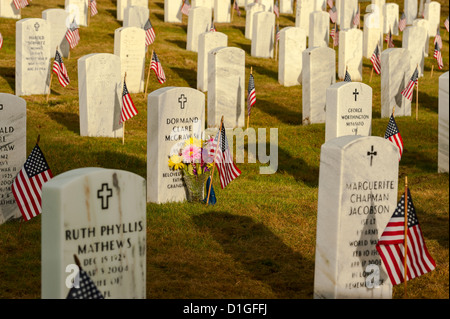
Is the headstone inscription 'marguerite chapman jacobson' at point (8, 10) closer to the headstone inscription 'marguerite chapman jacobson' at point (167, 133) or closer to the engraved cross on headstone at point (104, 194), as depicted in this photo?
the headstone inscription 'marguerite chapman jacobson' at point (167, 133)

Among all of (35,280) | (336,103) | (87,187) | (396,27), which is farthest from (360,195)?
(396,27)

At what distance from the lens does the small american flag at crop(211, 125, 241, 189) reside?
1190 cm

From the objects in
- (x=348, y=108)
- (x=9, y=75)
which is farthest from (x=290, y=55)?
(x=348, y=108)

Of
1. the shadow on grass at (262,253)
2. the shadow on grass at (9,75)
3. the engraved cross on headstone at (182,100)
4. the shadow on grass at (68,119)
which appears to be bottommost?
the shadow on grass at (68,119)

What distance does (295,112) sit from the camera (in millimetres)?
20969

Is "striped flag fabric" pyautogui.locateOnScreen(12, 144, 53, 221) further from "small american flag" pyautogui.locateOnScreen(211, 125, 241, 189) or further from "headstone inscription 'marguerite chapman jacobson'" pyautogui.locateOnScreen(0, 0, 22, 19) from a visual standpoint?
"headstone inscription 'marguerite chapman jacobson'" pyautogui.locateOnScreen(0, 0, 22, 19)

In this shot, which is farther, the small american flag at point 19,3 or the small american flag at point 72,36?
the small american flag at point 19,3

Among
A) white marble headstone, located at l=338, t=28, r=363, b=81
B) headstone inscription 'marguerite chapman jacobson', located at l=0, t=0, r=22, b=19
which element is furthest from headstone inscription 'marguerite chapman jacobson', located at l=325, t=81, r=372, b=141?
headstone inscription 'marguerite chapman jacobson', located at l=0, t=0, r=22, b=19

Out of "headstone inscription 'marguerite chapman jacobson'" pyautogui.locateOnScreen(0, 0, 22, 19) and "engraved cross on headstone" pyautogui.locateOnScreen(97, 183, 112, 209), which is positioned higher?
"engraved cross on headstone" pyautogui.locateOnScreen(97, 183, 112, 209)

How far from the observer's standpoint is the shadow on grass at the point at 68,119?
16.9 metres

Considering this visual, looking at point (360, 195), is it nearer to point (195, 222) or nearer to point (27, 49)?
point (195, 222)

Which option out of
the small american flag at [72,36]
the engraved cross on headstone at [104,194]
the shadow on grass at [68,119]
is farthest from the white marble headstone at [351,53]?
the engraved cross on headstone at [104,194]

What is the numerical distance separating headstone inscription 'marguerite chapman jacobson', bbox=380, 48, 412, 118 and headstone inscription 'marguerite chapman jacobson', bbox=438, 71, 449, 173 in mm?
5844

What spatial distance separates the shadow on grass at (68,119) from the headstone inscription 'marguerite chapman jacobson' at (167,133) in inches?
199
